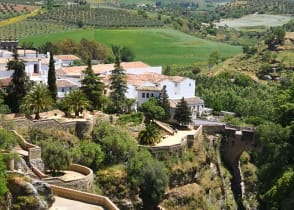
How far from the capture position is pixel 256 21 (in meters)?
184

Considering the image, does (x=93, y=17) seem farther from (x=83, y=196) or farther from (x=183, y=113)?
(x=83, y=196)

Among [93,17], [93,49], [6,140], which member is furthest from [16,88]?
[93,17]

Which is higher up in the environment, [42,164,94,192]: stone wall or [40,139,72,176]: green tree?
[40,139,72,176]: green tree

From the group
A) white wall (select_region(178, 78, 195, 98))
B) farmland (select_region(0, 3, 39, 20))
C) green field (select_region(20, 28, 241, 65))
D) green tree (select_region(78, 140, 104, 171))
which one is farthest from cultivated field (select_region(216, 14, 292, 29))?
green tree (select_region(78, 140, 104, 171))

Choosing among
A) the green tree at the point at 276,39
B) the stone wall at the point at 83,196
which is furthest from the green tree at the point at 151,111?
the green tree at the point at 276,39

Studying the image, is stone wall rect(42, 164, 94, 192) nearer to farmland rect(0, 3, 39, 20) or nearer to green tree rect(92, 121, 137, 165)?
green tree rect(92, 121, 137, 165)

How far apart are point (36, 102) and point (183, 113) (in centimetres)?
1683

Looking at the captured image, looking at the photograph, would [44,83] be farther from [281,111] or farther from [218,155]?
[281,111]

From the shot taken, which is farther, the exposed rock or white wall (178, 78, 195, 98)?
white wall (178, 78, 195, 98)

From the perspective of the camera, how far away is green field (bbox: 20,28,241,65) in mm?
129250

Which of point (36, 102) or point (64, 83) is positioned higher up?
point (36, 102)

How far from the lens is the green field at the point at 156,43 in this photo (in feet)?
424

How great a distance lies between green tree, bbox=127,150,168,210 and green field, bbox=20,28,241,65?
7167 cm

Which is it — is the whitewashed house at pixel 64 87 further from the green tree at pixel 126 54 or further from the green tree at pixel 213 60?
the green tree at pixel 213 60
